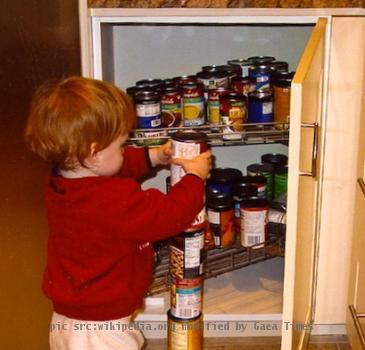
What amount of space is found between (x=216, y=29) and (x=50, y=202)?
92cm

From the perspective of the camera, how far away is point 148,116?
1810mm

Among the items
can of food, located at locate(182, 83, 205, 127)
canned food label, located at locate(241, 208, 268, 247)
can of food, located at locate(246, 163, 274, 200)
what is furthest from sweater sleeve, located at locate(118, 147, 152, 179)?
can of food, located at locate(246, 163, 274, 200)

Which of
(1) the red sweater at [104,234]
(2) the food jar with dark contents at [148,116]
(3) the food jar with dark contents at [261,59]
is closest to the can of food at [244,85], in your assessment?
(3) the food jar with dark contents at [261,59]

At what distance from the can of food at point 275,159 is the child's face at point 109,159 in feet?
2.50

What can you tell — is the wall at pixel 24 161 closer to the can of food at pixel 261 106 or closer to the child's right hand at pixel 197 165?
the child's right hand at pixel 197 165

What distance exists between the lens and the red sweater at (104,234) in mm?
1396

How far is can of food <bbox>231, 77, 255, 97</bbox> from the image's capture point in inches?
75.0

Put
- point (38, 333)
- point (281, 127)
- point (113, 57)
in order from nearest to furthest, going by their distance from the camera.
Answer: point (38, 333), point (281, 127), point (113, 57)

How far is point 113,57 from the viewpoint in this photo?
2.13 metres

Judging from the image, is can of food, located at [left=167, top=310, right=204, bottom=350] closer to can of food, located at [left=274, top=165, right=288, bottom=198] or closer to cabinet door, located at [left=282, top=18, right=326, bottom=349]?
cabinet door, located at [left=282, top=18, right=326, bottom=349]

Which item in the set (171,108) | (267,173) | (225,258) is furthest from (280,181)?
(171,108)

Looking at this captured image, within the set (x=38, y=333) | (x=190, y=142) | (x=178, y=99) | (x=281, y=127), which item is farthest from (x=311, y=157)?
(x=38, y=333)

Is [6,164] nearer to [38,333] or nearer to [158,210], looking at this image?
[158,210]

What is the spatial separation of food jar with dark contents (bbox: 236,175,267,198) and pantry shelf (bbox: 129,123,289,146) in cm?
12
